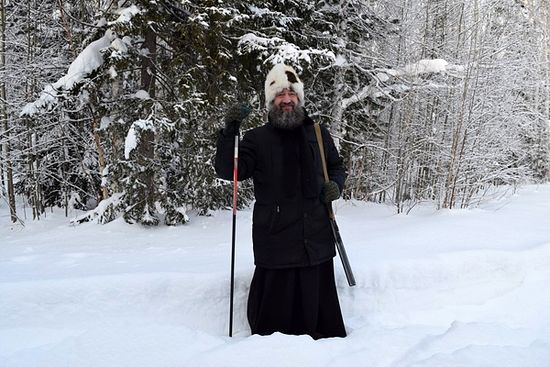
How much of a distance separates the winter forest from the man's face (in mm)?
3039

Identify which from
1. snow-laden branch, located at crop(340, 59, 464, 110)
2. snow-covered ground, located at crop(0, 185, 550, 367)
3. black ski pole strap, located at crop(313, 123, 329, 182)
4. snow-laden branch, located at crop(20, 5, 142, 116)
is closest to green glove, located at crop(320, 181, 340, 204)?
black ski pole strap, located at crop(313, 123, 329, 182)

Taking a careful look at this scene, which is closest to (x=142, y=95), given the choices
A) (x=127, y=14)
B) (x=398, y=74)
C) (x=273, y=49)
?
(x=127, y=14)

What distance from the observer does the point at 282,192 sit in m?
3.01

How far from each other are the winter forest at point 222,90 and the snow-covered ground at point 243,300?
155 centimetres

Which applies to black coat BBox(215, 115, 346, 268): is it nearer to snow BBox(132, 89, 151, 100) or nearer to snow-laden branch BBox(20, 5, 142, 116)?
snow BBox(132, 89, 151, 100)

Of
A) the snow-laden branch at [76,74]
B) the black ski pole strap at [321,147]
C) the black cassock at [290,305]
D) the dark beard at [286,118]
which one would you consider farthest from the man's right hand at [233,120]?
the snow-laden branch at [76,74]

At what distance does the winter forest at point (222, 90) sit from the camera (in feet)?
19.5

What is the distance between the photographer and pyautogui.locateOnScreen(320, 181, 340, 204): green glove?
121 inches

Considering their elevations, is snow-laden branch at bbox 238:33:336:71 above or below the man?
above

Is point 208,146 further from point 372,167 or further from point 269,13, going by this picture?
point 372,167

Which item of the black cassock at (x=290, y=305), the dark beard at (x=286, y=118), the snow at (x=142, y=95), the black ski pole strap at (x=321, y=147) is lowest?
the black cassock at (x=290, y=305)

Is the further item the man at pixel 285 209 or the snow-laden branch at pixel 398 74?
the snow-laden branch at pixel 398 74

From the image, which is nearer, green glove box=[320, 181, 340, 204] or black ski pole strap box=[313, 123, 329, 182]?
green glove box=[320, 181, 340, 204]

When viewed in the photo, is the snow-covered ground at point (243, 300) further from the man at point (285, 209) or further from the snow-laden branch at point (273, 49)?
the snow-laden branch at point (273, 49)
